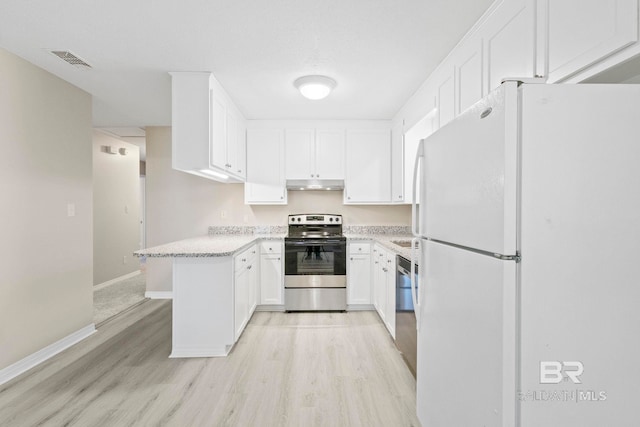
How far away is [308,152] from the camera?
13.1 ft

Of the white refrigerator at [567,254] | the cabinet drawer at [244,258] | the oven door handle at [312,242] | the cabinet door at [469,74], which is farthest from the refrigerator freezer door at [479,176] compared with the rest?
the oven door handle at [312,242]

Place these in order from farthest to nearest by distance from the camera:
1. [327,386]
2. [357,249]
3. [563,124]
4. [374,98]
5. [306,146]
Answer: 1. [306,146]
2. [357,249]
3. [374,98]
4. [327,386]
5. [563,124]

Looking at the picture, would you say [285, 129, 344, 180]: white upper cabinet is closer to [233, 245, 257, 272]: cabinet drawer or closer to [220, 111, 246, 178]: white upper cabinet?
[220, 111, 246, 178]: white upper cabinet

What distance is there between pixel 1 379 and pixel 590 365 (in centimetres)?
349

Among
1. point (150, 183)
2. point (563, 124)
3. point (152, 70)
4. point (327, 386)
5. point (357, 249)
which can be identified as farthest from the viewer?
point (150, 183)

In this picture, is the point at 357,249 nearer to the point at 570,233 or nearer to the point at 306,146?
the point at 306,146

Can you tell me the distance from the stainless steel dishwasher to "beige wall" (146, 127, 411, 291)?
5.76 ft

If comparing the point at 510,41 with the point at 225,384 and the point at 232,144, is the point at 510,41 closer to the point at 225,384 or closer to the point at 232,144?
the point at 232,144

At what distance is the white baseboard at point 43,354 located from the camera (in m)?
2.29

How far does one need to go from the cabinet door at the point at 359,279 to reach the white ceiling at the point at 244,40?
188cm

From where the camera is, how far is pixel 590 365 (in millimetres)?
907

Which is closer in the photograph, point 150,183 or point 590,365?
point 590,365

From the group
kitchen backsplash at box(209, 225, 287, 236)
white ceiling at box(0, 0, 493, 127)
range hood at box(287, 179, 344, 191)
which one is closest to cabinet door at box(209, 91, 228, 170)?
white ceiling at box(0, 0, 493, 127)

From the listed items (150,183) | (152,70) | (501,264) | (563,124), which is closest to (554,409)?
(501,264)
